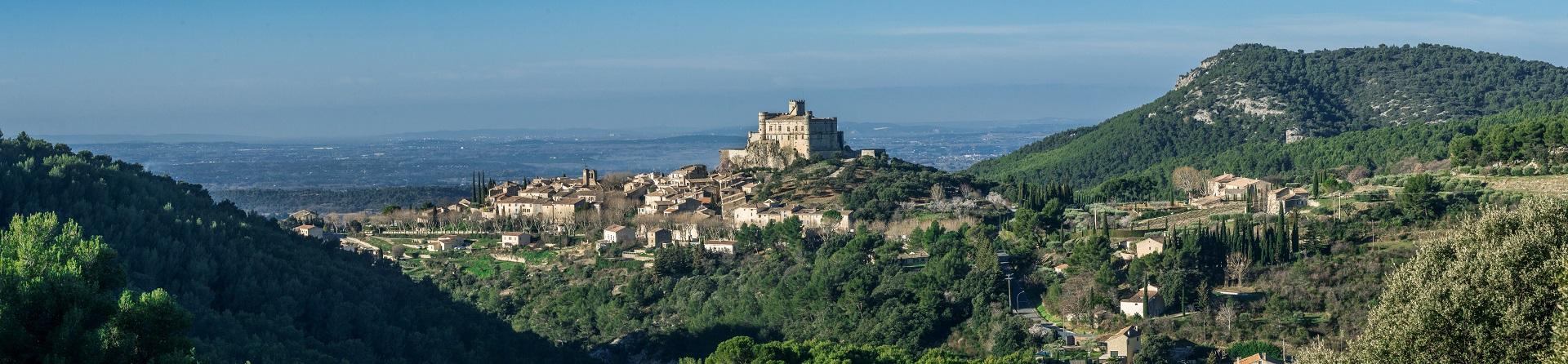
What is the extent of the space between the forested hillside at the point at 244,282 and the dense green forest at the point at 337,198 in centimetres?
4428

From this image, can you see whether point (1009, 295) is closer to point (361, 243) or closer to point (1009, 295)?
point (1009, 295)

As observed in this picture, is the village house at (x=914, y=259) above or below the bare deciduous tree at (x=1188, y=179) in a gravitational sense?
below

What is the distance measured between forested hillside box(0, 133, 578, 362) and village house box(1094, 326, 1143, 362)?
915 cm

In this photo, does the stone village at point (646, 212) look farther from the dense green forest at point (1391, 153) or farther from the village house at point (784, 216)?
the dense green forest at point (1391, 153)

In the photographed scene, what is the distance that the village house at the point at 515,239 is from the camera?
4447 centimetres

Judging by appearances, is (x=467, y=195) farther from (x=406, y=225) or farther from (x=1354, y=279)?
(x=1354, y=279)

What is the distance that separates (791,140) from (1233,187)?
14.9 metres

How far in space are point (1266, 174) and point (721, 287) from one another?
25.5m

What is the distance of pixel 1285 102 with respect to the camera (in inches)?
3145

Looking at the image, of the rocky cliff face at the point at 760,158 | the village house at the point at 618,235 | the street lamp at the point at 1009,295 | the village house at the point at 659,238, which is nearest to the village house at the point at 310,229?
the village house at the point at 618,235

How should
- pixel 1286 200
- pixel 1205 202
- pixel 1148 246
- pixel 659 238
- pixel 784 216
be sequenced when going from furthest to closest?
1. pixel 784 216
2. pixel 659 238
3. pixel 1205 202
4. pixel 1286 200
5. pixel 1148 246

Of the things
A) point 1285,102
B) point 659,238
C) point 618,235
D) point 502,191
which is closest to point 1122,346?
point 659,238

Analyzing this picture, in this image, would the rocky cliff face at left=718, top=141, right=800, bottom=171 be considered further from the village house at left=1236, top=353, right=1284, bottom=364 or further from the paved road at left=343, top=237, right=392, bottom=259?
the village house at left=1236, top=353, right=1284, bottom=364

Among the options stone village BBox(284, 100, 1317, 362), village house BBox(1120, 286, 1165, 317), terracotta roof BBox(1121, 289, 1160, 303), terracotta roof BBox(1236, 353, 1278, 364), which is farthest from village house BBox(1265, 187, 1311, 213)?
terracotta roof BBox(1236, 353, 1278, 364)
